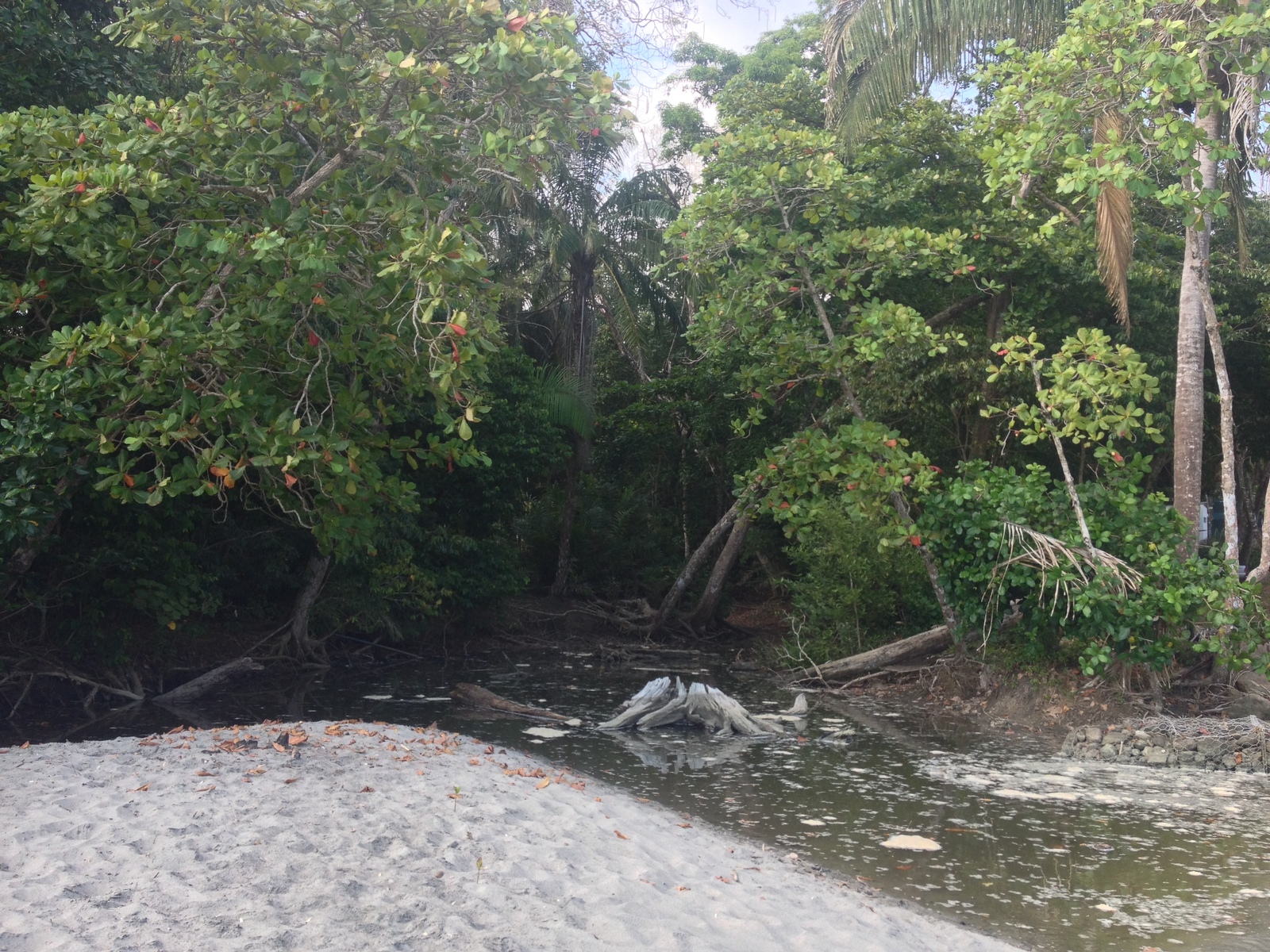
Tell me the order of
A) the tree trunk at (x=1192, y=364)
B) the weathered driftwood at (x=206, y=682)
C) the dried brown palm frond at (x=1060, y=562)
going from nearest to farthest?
the dried brown palm frond at (x=1060, y=562)
the tree trunk at (x=1192, y=364)
the weathered driftwood at (x=206, y=682)

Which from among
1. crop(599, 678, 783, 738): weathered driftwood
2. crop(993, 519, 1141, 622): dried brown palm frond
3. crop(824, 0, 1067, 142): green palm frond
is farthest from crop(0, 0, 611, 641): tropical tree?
crop(824, 0, 1067, 142): green palm frond

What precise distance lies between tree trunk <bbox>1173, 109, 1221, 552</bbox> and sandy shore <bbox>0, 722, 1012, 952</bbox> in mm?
7380

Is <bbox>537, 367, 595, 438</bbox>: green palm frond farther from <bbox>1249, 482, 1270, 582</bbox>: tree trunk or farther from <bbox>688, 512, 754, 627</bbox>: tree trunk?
<bbox>1249, 482, 1270, 582</bbox>: tree trunk

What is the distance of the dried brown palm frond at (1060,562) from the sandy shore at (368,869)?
5.15 m

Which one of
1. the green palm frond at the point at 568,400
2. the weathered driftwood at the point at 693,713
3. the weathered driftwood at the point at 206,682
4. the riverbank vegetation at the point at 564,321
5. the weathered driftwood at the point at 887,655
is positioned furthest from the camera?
the green palm frond at the point at 568,400

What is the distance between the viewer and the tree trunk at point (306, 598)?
1312 centimetres

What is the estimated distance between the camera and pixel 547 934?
400 cm

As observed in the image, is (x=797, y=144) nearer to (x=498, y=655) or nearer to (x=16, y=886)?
(x=498, y=655)

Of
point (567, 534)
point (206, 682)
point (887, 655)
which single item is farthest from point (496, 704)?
point (567, 534)

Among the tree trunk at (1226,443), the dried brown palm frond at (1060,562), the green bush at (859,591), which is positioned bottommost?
the green bush at (859,591)

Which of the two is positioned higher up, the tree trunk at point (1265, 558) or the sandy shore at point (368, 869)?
the tree trunk at point (1265, 558)

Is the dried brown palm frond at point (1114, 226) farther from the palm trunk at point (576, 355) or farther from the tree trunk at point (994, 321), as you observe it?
the palm trunk at point (576, 355)

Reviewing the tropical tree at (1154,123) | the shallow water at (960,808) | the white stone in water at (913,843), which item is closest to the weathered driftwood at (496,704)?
the shallow water at (960,808)

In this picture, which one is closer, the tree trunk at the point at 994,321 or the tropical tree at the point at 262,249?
the tropical tree at the point at 262,249
